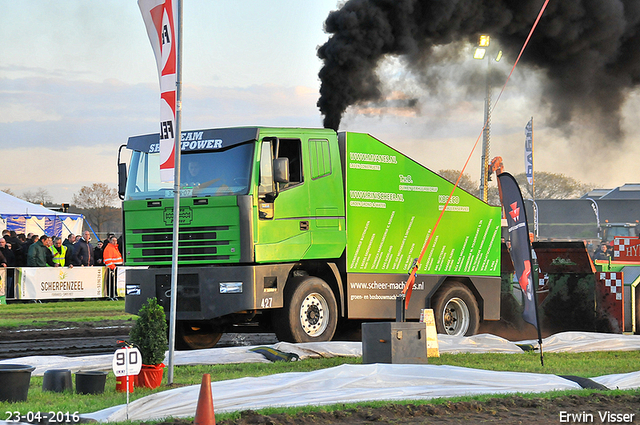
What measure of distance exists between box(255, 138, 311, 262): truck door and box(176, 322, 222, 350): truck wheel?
209 cm

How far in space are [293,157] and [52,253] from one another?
1336cm

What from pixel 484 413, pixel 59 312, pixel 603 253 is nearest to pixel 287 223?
pixel 484 413

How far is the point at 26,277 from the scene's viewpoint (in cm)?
2252

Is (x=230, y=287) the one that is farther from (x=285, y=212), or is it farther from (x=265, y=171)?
(x=265, y=171)

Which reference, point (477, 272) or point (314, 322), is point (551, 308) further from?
point (314, 322)

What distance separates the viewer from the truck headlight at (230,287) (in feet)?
37.6

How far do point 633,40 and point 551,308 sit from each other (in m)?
7.82

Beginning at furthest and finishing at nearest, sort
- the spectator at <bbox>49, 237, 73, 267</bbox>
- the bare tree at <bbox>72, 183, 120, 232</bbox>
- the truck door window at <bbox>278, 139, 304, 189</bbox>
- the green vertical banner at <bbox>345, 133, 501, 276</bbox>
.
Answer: the bare tree at <bbox>72, 183, 120, 232</bbox> → the spectator at <bbox>49, 237, 73, 267</bbox> → the green vertical banner at <bbox>345, 133, 501, 276</bbox> → the truck door window at <bbox>278, 139, 304, 189</bbox>

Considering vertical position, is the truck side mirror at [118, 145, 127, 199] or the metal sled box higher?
the truck side mirror at [118, 145, 127, 199]

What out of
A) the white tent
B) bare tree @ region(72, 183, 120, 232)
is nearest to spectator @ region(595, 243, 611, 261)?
the white tent

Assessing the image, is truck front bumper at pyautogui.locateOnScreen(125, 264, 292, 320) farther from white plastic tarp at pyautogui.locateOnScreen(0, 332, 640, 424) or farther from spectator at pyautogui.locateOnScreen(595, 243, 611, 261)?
spectator at pyautogui.locateOnScreen(595, 243, 611, 261)

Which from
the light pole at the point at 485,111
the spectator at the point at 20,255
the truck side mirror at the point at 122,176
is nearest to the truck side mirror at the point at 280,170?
the truck side mirror at the point at 122,176

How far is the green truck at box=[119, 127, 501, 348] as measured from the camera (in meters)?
11.6

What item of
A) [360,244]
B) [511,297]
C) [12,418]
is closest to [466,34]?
[511,297]
